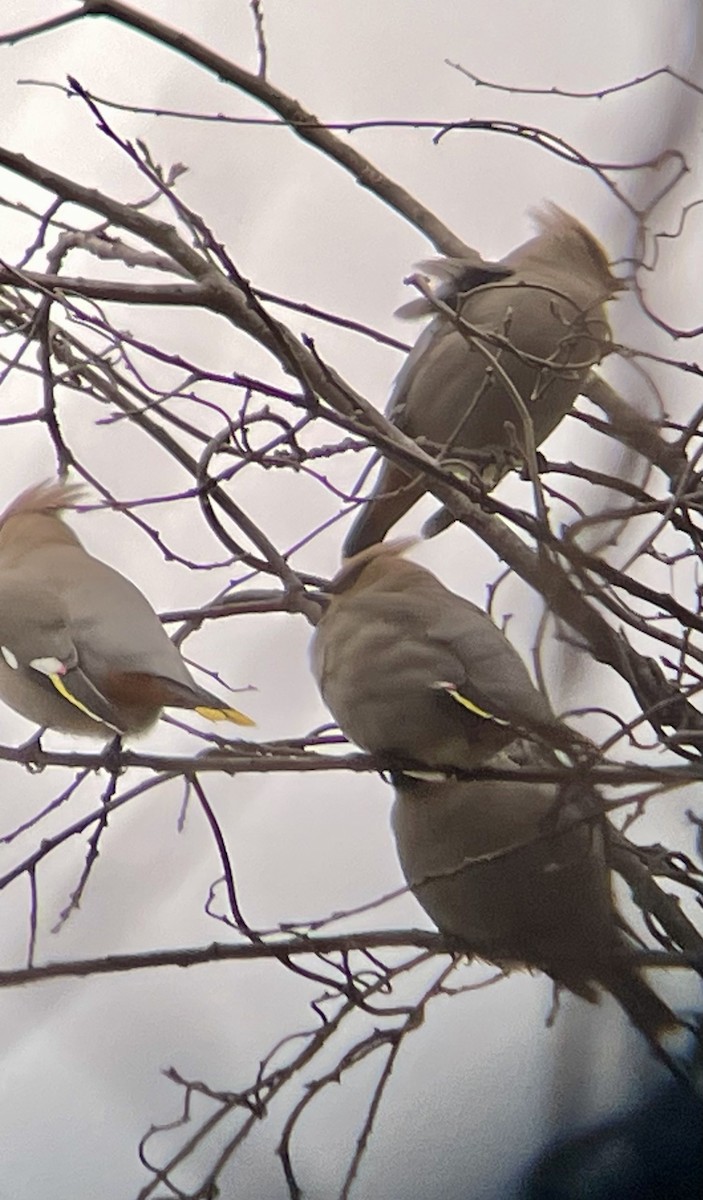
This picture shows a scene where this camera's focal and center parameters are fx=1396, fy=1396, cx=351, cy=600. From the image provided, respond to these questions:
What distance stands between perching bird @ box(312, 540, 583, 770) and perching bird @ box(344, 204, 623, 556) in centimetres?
2

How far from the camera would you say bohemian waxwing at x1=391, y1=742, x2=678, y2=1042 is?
46 centimetres

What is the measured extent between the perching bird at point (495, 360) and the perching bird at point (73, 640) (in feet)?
0.34

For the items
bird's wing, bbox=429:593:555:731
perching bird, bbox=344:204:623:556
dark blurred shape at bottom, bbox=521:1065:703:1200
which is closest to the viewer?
dark blurred shape at bottom, bbox=521:1065:703:1200

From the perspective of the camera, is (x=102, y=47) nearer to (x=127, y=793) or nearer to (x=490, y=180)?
(x=490, y=180)

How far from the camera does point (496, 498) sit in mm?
620

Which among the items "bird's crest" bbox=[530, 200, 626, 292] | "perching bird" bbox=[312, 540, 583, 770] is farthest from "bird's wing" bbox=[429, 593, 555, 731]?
"bird's crest" bbox=[530, 200, 626, 292]

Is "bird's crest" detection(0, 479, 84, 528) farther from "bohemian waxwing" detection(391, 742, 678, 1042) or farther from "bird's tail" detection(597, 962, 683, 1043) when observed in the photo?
"bird's tail" detection(597, 962, 683, 1043)

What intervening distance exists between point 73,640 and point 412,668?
190 mm

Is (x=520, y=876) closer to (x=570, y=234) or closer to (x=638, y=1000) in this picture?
(x=638, y=1000)

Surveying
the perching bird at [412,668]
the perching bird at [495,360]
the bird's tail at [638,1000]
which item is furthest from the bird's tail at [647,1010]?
the perching bird at [495,360]

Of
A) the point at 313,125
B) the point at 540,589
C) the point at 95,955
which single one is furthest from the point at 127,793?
the point at 313,125

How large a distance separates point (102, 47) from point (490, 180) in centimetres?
22

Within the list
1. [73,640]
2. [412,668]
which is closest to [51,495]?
[73,640]

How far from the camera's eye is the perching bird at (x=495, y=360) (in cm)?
64
